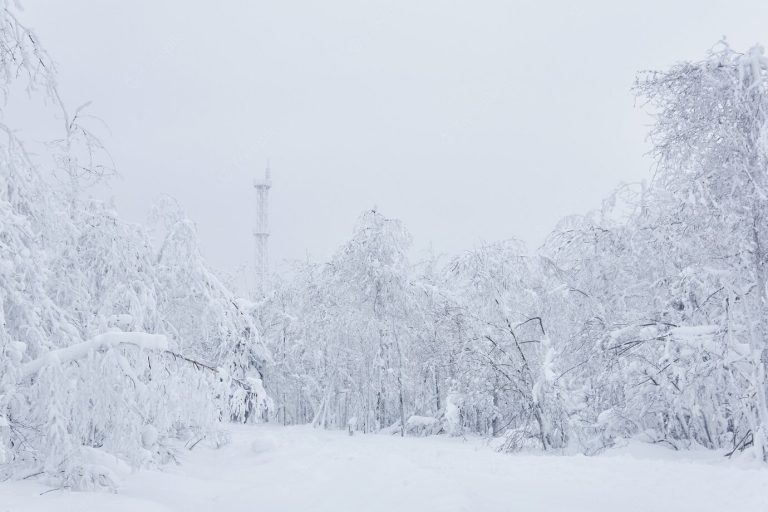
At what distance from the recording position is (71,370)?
7461mm

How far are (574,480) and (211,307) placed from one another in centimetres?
862

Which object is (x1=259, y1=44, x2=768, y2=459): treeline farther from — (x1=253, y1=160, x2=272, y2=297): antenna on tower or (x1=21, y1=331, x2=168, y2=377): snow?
(x1=253, y1=160, x2=272, y2=297): antenna on tower

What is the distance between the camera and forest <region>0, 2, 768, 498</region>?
7.47 meters

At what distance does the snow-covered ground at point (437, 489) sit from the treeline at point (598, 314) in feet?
5.13

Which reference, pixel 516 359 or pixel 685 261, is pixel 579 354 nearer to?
pixel 685 261

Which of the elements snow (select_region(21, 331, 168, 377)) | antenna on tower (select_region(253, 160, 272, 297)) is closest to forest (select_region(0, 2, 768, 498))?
snow (select_region(21, 331, 168, 377))

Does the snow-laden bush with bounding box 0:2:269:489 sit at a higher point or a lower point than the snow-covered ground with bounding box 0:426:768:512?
higher

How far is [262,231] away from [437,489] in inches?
1700

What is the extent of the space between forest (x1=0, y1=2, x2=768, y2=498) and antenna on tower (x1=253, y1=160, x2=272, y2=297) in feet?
Result: 49.4

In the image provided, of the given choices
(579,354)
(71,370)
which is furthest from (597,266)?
(71,370)

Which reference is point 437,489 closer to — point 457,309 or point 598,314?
point 598,314

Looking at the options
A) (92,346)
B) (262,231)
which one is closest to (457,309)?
(92,346)

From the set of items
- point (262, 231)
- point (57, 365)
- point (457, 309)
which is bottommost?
point (57, 365)

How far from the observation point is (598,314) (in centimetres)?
1588
